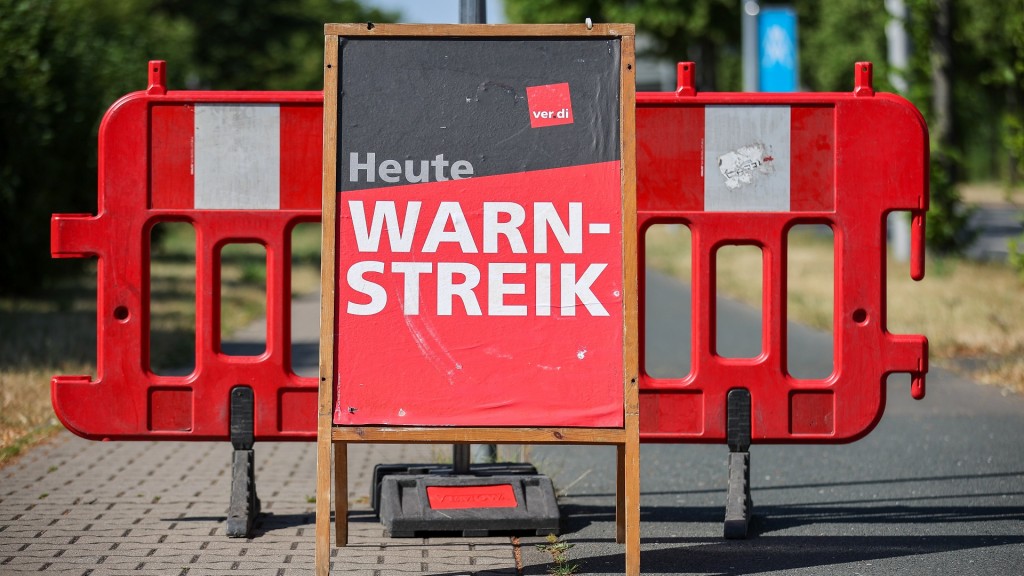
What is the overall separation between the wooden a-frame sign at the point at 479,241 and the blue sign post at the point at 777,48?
1933 cm

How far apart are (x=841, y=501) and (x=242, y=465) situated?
2742 mm

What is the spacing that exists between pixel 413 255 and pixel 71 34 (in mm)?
13891

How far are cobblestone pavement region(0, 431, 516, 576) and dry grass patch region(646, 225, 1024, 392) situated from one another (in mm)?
5606

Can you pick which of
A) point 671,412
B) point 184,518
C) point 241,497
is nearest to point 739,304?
point 671,412

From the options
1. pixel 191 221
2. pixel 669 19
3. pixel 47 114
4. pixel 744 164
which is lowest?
pixel 191 221

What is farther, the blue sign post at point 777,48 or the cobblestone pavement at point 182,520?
the blue sign post at point 777,48

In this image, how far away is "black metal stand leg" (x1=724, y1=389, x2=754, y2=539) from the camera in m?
5.95

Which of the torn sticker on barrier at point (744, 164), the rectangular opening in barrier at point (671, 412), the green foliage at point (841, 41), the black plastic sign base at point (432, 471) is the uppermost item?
the green foliage at point (841, 41)

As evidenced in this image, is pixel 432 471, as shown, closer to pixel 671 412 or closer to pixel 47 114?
pixel 671 412

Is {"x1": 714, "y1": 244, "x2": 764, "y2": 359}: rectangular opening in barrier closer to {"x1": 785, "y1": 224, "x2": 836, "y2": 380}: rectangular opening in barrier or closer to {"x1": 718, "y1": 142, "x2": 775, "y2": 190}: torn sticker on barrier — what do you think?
{"x1": 785, "y1": 224, "x2": 836, "y2": 380}: rectangular opening in barrier

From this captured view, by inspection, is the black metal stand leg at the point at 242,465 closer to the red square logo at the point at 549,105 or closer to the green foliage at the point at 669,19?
the red square logo at the point at 549,105

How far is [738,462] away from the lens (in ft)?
19.8

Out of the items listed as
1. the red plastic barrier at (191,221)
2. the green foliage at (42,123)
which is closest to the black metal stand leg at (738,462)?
the red plastic barrier at (191,221)

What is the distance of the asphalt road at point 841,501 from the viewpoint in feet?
18.5
